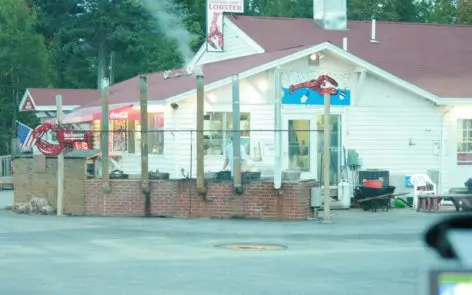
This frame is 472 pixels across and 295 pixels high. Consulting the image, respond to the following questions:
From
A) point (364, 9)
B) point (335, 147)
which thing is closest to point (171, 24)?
point (364, 9)

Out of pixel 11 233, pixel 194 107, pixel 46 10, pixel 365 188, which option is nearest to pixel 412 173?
pixel 365 188

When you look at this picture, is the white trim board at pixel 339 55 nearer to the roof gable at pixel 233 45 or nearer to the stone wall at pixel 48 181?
the stone wall at pixel 48 181

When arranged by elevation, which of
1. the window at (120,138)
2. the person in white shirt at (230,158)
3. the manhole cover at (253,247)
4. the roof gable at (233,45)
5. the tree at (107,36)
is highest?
the tree at (107,36)

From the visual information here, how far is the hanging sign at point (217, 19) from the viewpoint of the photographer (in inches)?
1180

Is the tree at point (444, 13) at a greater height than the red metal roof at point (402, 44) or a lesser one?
greater

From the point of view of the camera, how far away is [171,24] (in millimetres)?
52031

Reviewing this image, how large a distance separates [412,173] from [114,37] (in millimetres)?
28762

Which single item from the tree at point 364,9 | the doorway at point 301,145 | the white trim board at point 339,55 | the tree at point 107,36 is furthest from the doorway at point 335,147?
the tree at point 364,9

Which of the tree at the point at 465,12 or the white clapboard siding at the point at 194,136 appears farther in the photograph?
the tree at the point at 465,12

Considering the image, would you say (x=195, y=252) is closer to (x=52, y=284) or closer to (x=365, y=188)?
(x=52, y=284)

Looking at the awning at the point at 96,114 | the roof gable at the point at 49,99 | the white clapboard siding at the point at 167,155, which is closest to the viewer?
the white clapboard siding at the point at 167,155

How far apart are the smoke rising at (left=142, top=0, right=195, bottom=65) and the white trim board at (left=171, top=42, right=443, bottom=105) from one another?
24.5 metres

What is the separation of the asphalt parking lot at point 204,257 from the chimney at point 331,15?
1162 cm

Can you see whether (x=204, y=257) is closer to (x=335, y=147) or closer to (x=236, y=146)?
(x=236, y=146)
